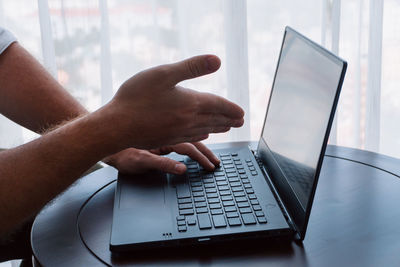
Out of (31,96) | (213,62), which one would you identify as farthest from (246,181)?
(31,96)

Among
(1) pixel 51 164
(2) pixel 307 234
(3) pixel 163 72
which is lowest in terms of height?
(2) pixel 307 234

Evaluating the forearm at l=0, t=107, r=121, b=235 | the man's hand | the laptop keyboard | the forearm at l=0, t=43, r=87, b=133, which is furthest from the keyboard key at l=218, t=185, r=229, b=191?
the forearm at l=0, t=43, r=87, b=133

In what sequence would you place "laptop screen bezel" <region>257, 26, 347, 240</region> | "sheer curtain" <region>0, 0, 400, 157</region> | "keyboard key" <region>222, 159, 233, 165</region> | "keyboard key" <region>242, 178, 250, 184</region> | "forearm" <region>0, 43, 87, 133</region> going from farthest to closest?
"sheer curtain" <region>0, 0, 400, 157</region> → "forearm" <region>0, 43, 87, 133</region> → "keyboard key" <region>222, 159, 233, 165</region> → "keyboard key" <region>242, 178, 250, 184</region> → "laptop screen bezel" <region>257, 26, 347, 240</region>

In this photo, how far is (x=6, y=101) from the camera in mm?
1206

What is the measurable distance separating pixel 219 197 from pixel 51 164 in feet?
0.97

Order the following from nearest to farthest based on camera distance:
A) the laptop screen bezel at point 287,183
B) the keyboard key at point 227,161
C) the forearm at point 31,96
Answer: the laptop screen bezel at point 287,183, the keyboard key at point 227,161, the forearm at point 31,96

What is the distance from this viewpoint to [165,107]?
2.61 feet

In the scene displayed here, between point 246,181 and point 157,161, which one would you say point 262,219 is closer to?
point 246,181

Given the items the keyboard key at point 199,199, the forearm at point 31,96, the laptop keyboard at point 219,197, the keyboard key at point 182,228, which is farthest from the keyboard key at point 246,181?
the forearm at point 31,96

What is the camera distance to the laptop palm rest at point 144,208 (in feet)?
2.41

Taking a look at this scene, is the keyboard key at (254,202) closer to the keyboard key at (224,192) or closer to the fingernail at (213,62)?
the keyboard key at (224,192)

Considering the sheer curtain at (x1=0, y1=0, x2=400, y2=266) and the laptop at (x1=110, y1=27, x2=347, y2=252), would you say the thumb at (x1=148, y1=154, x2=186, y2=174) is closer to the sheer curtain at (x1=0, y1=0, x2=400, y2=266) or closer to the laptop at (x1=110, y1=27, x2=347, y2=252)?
the laptop at (x1=110, y1=27, x2=347, y2=252)

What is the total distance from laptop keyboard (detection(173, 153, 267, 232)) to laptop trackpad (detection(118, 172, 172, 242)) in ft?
0.09

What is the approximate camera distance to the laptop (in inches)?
28.2
